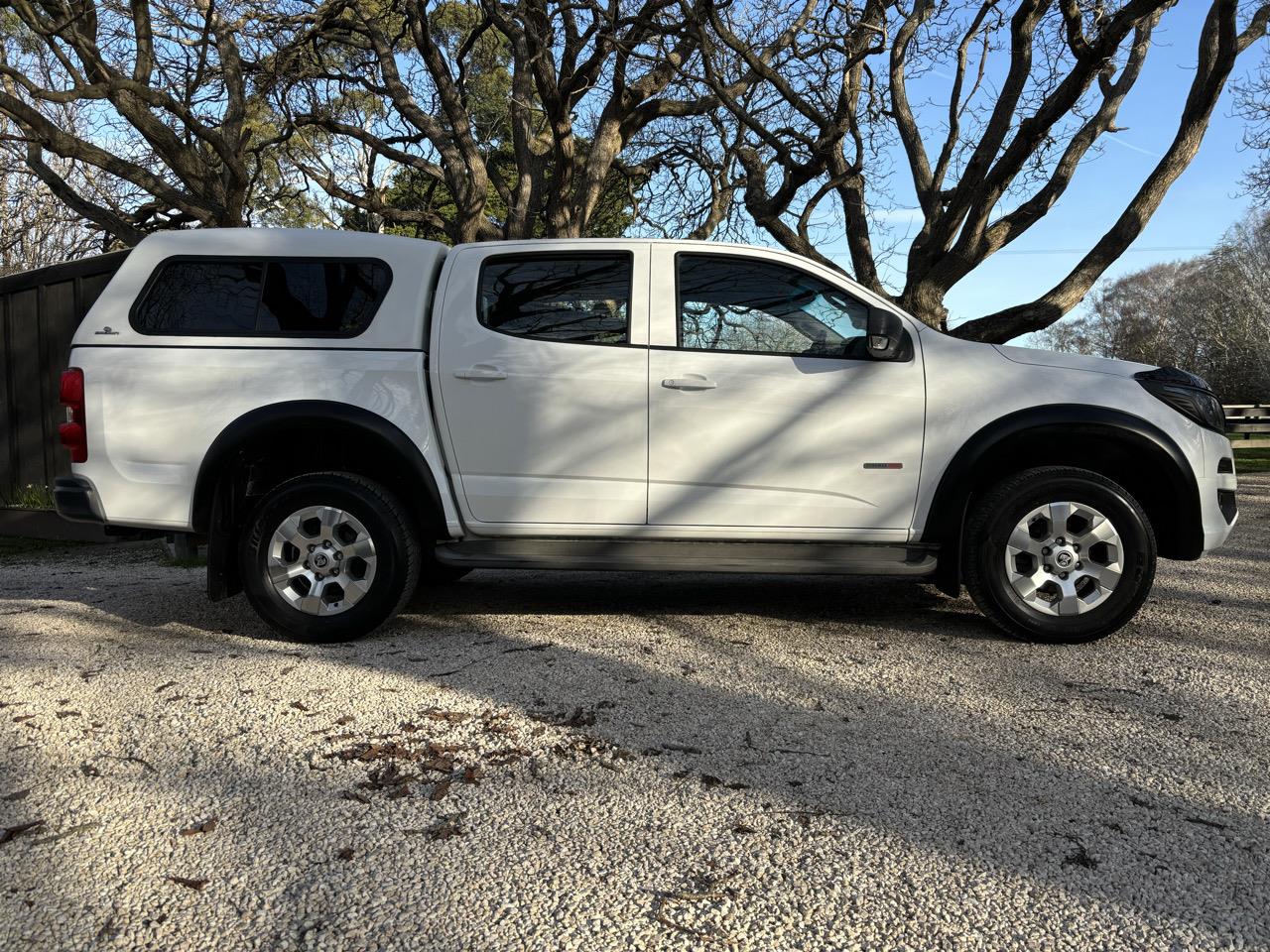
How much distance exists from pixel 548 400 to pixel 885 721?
221 centimetres

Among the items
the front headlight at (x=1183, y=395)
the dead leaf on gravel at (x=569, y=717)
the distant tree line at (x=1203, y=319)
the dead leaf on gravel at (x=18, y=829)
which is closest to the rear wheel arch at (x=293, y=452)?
the dead leaf on gravel at (x=569, y=717)

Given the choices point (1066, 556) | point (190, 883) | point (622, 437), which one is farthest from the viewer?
point (622, 437)

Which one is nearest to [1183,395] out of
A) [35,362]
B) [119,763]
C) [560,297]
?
[560,297]

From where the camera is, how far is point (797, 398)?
4547 mm

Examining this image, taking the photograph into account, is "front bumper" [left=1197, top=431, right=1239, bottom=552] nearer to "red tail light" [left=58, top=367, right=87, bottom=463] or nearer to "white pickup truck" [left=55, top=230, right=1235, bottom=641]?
"white pickup truck" [left=55, top=230, right=1235, bottom=641]

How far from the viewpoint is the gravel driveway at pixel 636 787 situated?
2156 mm

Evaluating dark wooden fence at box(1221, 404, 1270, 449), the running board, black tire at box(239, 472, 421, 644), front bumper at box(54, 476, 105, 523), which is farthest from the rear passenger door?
dark wooden fence at box(1221, 404, 1270, 449)

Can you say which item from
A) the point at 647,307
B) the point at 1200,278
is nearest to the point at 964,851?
the point at 647,307

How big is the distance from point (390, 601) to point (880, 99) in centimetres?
1052

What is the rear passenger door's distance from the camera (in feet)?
15.0

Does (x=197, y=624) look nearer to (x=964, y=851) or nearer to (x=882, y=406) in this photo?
(x=882, y=406)

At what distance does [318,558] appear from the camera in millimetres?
4590

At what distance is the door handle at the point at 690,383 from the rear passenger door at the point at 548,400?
0.41ft

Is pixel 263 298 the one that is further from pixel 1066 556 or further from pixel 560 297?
pixel 1066 556
